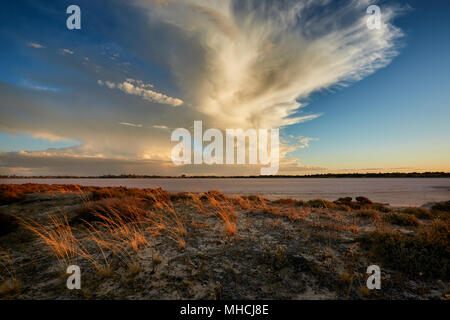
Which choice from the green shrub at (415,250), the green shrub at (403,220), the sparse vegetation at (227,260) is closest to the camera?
the sparse vegetation at (227,260)

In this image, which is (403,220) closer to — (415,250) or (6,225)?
(415,250)

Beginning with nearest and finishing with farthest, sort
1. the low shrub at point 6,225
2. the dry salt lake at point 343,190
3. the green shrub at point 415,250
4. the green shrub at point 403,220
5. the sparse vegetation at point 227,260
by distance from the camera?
the sparse vegetation at point 227,260
the green shrub at point 415,250
the low shrub at point 6,225
the green shrub at point 403,220
the dry salt lake at point 343,190

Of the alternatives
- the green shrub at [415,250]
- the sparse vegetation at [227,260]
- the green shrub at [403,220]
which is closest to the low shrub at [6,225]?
the sparse vegetation at [227,260]

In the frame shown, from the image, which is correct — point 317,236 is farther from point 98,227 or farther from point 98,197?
point 98,197

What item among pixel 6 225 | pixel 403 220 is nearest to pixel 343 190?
pixel 403 220

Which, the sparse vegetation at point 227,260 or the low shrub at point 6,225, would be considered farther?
the low shrub at point 6,225

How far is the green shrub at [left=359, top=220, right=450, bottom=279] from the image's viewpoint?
4.50m

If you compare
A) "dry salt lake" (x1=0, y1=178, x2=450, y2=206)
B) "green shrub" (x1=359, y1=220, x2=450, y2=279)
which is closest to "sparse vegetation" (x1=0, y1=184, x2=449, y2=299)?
"green shrub" (x1=359, y1=220, x2=450, y2=279)

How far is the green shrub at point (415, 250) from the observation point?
4.50 m

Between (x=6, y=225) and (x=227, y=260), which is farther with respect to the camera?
(x=6, y=225)

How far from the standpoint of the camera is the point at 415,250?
5031 mm

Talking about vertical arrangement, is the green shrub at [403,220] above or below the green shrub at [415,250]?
below

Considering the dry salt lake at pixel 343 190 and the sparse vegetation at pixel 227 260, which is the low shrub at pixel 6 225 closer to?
the sparse vegetation at pixel 227 260
